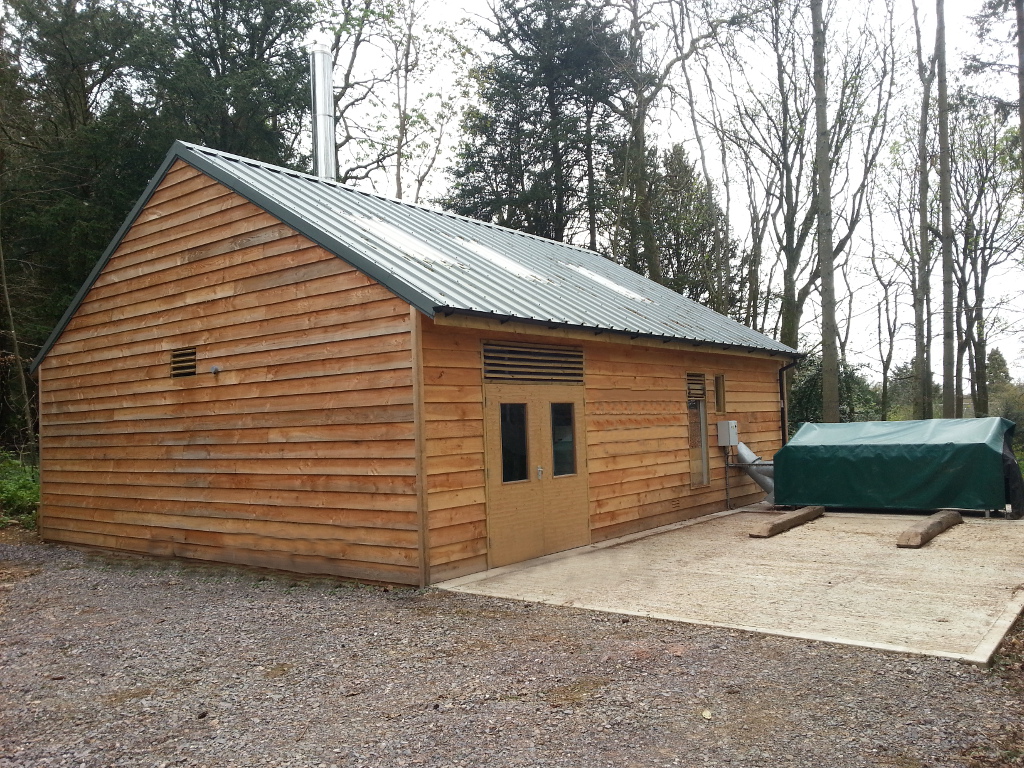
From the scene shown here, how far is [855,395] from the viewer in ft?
75.2

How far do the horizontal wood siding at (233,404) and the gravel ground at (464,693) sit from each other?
144cm

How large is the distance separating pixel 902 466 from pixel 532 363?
229 inches

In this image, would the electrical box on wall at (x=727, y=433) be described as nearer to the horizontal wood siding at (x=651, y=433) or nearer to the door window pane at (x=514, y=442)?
the horizontal wood siding at (x=651, y=433)

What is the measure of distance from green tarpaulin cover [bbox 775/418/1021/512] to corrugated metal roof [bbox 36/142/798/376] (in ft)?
6.69

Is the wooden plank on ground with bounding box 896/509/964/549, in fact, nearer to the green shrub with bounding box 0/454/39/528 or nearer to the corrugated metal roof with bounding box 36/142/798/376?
the corrugated metal roof with bounding box 36/142/798/376

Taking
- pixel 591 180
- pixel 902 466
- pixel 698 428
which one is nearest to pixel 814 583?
pixel 902 466

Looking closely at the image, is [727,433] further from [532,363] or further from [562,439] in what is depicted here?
[532,363]

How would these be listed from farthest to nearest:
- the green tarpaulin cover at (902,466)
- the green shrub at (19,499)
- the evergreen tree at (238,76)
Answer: the evergreen tree at (238,76), the green shrub at (19,499), the green tarpaulin cover at (902,466)

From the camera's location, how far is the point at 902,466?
11.1m

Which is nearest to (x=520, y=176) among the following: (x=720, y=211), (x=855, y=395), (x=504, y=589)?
(x=720, y=211)

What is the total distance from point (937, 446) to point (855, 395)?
12.8 metres

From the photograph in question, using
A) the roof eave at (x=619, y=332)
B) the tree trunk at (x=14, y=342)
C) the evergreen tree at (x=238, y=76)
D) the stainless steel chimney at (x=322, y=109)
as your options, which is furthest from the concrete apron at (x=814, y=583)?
the evergreen tree at (x=238, y=76)

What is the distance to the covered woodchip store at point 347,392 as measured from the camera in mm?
7562

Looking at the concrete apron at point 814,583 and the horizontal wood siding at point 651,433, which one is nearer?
the concrete apron at point 814,583
